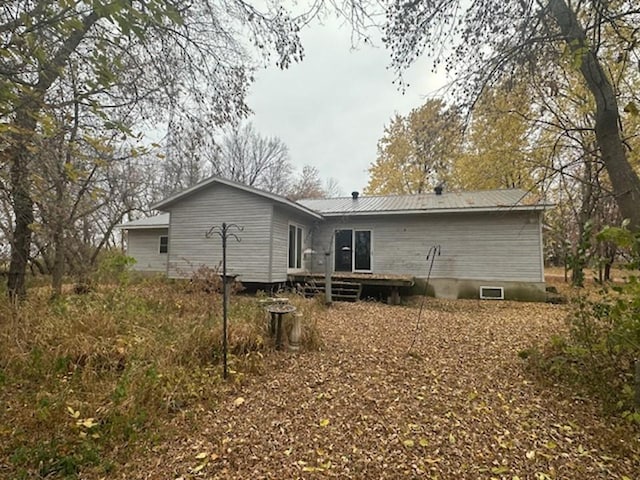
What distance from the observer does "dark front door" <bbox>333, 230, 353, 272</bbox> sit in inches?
449

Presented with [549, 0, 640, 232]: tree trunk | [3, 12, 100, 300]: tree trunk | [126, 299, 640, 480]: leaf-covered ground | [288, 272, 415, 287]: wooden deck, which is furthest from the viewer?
[288, 272, 415, 287]: wooden deck

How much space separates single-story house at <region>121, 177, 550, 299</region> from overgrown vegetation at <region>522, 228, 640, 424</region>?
532 centimetres

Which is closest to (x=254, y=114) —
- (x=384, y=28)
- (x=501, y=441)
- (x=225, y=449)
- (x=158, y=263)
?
(x=384, y=28)

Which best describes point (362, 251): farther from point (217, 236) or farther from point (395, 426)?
point (395, 426)

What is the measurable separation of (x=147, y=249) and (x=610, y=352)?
51.6 feet

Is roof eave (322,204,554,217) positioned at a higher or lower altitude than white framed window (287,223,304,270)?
higher

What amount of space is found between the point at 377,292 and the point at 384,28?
26.1 ft

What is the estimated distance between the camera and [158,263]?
46.9 ft

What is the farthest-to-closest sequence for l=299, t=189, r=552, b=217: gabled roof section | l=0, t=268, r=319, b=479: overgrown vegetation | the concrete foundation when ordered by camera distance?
l=299, t=189, r=552, b=217: gabled roof section, the concrete foundation, l=0, t=268, r=319, b=479: overgrown vegetation

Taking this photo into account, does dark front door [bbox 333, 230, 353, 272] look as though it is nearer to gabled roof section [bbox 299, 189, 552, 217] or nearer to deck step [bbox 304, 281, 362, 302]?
gabled roof section [bbox 299, 189, 552, 217]

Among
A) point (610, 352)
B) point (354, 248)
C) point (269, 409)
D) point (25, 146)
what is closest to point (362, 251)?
point (354, 248)

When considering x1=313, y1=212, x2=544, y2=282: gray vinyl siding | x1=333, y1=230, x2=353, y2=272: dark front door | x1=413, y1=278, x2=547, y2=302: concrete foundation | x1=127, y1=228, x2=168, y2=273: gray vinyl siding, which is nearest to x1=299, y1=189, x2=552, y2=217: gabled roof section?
x1=313, y1=212, x2=544, y2=282: gray vinyl siding

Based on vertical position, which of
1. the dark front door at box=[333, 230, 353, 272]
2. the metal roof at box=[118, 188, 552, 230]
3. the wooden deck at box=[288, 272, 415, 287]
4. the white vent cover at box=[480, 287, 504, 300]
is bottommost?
the white vent cover at box=[480, 287, 504, 300]

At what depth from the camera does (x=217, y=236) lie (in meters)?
10.2
